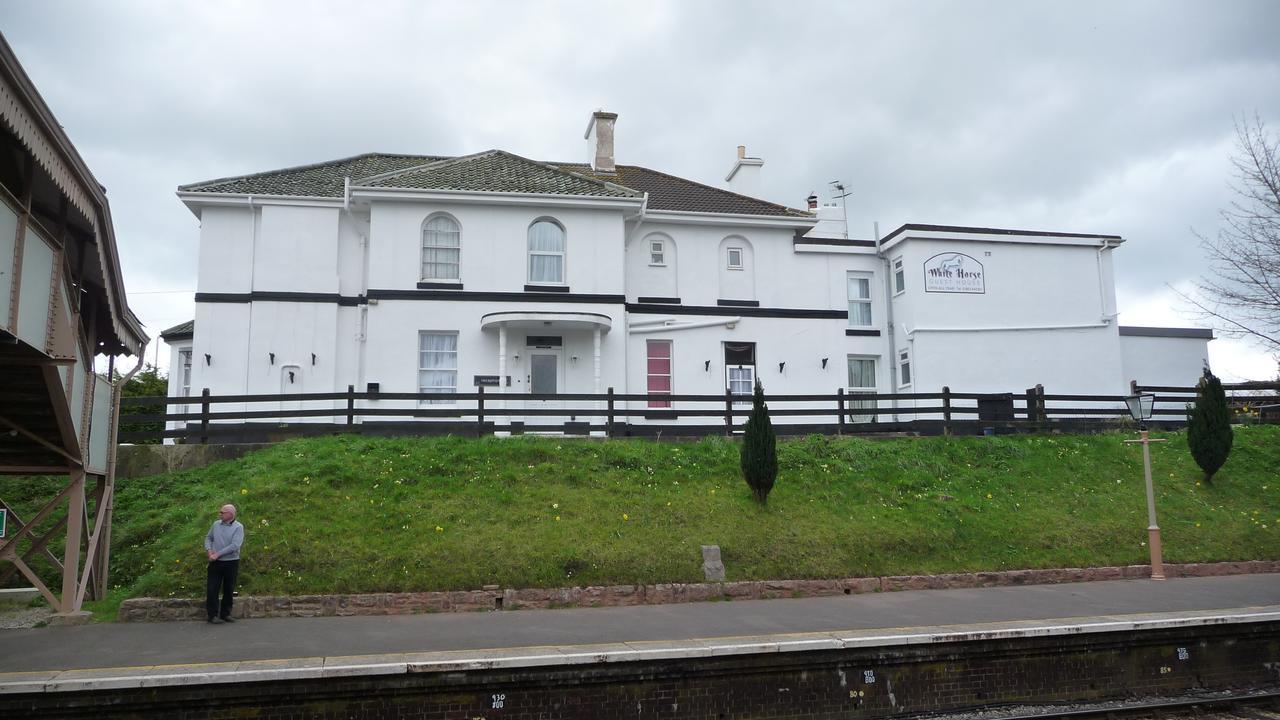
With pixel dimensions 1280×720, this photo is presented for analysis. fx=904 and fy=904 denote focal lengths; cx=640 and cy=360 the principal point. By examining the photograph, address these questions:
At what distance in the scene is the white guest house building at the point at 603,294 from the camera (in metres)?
22.5

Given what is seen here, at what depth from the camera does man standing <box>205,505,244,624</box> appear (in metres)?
11.1

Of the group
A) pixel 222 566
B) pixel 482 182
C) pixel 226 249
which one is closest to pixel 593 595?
pixel 222 566

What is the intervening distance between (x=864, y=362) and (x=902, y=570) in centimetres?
1351

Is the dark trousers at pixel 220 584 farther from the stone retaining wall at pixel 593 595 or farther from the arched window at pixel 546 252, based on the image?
the arched window at pixel 546 252

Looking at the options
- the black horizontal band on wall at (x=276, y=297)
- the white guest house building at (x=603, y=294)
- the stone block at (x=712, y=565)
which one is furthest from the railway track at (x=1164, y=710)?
the black horizontal band on wall at (x=276, y=297)

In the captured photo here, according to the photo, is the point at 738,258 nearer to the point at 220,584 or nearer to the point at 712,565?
the point at 712,565

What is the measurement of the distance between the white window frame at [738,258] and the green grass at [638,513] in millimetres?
7914

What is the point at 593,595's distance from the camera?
12.5 metres

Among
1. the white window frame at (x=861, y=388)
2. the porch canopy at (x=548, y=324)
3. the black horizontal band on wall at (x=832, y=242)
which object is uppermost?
the black horizontal band on wall at (x=832, y=242)

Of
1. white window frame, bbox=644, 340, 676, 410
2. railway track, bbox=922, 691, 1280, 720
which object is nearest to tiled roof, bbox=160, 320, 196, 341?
white window frame, bbox=644, 340, 676, 410

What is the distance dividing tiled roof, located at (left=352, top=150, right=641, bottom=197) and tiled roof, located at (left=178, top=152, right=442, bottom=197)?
66.0 inches

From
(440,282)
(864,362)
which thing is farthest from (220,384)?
(864,362)

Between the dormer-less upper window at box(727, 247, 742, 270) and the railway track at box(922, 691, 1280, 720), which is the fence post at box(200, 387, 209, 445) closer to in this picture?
the dormer-less upper window at box(727, 247, 742, 270)

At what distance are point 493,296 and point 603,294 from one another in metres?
2.81
